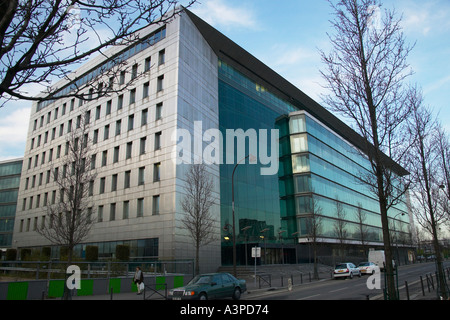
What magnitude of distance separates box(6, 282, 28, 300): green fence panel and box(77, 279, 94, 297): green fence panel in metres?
3.39

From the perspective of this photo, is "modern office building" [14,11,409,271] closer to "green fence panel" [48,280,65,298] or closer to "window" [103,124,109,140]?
"window" [103,124,109,140]

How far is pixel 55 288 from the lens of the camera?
1661cm

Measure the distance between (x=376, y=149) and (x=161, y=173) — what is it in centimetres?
2532

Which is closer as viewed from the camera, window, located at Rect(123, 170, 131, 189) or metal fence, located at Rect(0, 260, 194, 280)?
metal fence, located at Rect(0, 260, 194, 280)

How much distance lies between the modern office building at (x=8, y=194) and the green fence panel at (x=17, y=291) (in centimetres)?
6577

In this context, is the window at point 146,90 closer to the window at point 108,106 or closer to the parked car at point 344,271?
the window at point 108,106

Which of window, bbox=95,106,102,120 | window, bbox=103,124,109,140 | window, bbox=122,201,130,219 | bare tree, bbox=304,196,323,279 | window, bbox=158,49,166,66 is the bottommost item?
bare tree, bbox=304,196,323,279

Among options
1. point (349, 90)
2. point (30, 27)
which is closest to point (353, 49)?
point (349, 90)

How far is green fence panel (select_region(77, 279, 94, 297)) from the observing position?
59.4ft

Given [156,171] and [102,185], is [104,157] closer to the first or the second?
[102,185]

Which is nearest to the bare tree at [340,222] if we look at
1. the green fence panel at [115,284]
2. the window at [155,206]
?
the window at [155,206]

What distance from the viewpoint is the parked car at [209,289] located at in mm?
14141

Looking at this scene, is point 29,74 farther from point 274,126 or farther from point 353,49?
point 274,126

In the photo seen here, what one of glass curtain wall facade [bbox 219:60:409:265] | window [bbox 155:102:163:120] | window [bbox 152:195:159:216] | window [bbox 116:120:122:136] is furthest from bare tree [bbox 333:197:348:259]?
window [bbox 116:120:122:136]
